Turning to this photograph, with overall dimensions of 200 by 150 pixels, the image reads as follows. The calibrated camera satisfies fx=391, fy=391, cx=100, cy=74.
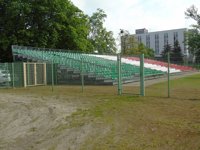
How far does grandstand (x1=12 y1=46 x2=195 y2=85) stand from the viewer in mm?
29970

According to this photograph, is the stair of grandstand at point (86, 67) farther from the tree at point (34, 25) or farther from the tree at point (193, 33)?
the tree at point (193, 33)

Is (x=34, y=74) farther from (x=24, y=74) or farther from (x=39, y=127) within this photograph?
(x=39, y=127)

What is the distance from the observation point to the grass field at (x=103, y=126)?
8945 mm

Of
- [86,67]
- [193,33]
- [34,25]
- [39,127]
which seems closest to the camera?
[39,127]

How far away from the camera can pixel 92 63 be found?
1233 inches

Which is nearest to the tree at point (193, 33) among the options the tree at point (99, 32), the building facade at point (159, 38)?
the tree at point (99, 32)

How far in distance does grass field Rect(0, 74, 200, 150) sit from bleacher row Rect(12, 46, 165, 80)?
13.1m

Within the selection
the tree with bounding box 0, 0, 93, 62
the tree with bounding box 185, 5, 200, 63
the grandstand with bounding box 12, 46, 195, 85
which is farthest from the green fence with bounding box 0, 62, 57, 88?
the tree with bounding box 185, 5, 200, 63

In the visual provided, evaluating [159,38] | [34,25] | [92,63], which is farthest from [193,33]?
[159,38]

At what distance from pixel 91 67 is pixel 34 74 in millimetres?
4700

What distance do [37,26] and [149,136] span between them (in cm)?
4047

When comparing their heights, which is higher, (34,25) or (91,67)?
(34,25)

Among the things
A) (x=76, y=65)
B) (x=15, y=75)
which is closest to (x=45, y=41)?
(x=76, y=65)

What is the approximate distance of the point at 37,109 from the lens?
46.8 ft
